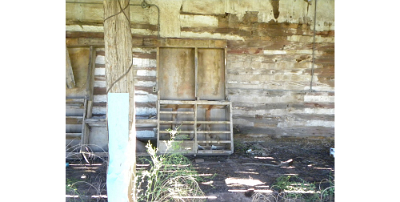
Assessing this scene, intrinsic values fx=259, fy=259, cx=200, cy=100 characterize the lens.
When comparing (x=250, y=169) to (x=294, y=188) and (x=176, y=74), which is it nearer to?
(x=294, y=188)

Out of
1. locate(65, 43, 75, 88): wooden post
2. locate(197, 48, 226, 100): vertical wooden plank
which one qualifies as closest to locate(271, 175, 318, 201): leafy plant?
locate(197, 48, 226, 100): vertical wooden plank

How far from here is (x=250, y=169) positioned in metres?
5.00

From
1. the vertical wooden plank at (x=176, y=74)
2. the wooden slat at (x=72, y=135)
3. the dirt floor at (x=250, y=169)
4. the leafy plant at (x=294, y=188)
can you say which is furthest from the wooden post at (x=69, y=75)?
the leafy plant at (x=294, y=188)

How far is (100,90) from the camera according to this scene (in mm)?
6203

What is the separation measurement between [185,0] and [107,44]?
412 centimetres

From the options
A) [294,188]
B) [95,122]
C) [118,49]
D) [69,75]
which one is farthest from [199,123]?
[118,49]

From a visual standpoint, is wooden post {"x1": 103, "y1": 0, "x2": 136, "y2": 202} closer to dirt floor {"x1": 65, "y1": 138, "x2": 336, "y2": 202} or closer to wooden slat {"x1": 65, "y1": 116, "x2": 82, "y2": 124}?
dirt floor {"x1": 65, "y1": 138, "x2": 336, "y2": 202}

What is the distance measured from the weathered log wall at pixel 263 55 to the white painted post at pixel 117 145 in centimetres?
353

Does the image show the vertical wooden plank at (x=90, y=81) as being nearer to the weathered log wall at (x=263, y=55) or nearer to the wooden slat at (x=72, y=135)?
the weathered log wall at (x=263, y=55)

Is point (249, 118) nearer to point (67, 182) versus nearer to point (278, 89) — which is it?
point (278, 89)

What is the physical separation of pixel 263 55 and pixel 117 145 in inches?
196

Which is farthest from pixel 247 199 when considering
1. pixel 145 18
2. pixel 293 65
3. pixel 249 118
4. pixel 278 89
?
pixel 145 18

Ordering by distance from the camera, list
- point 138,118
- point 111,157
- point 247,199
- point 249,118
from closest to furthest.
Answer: point 111,157
point 247,199
point 138,118
point 249,118

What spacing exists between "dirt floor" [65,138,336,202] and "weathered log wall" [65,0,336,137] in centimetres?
38
